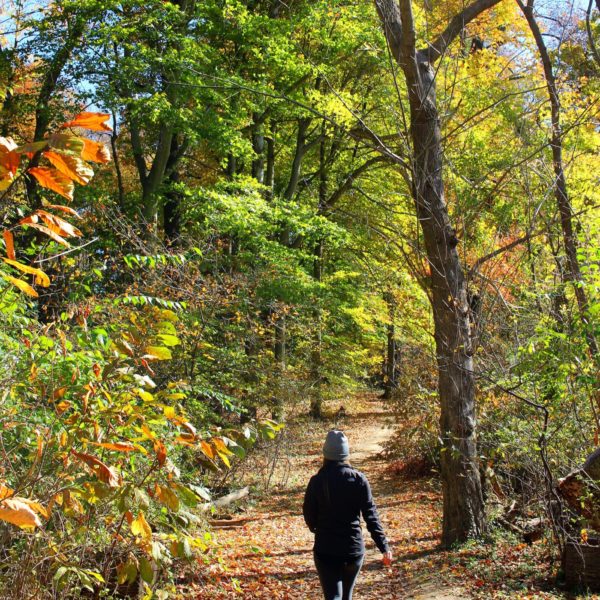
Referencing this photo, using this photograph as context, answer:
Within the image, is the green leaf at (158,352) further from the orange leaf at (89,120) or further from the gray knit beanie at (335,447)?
the gray knit beanie at (335,447)

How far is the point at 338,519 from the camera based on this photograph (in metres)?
5.23

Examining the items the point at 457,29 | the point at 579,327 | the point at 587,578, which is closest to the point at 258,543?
the point at 587,578

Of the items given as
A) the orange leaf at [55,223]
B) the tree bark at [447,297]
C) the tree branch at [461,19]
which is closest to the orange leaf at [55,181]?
the orange leaf at [55,223]

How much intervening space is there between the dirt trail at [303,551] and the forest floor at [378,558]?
14 millimetres

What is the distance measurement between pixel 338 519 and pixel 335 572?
16.1 inches

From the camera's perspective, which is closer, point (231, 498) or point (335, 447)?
point (335, 447)

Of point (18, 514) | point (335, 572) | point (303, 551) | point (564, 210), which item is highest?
point (564, 210)

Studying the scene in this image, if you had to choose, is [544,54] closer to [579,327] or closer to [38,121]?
[579,327]

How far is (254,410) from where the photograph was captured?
1400cm

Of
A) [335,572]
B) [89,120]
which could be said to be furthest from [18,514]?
[335,572]

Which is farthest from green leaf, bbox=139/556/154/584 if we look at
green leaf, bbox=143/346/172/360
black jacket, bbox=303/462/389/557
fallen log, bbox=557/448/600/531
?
fallen log, bbox=557/448/600/531

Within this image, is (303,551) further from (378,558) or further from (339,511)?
(339,511)

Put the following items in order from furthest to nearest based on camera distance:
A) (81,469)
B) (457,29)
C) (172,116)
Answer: (172,116) < (457,29) < (81,469)

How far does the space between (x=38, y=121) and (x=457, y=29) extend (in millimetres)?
11117
